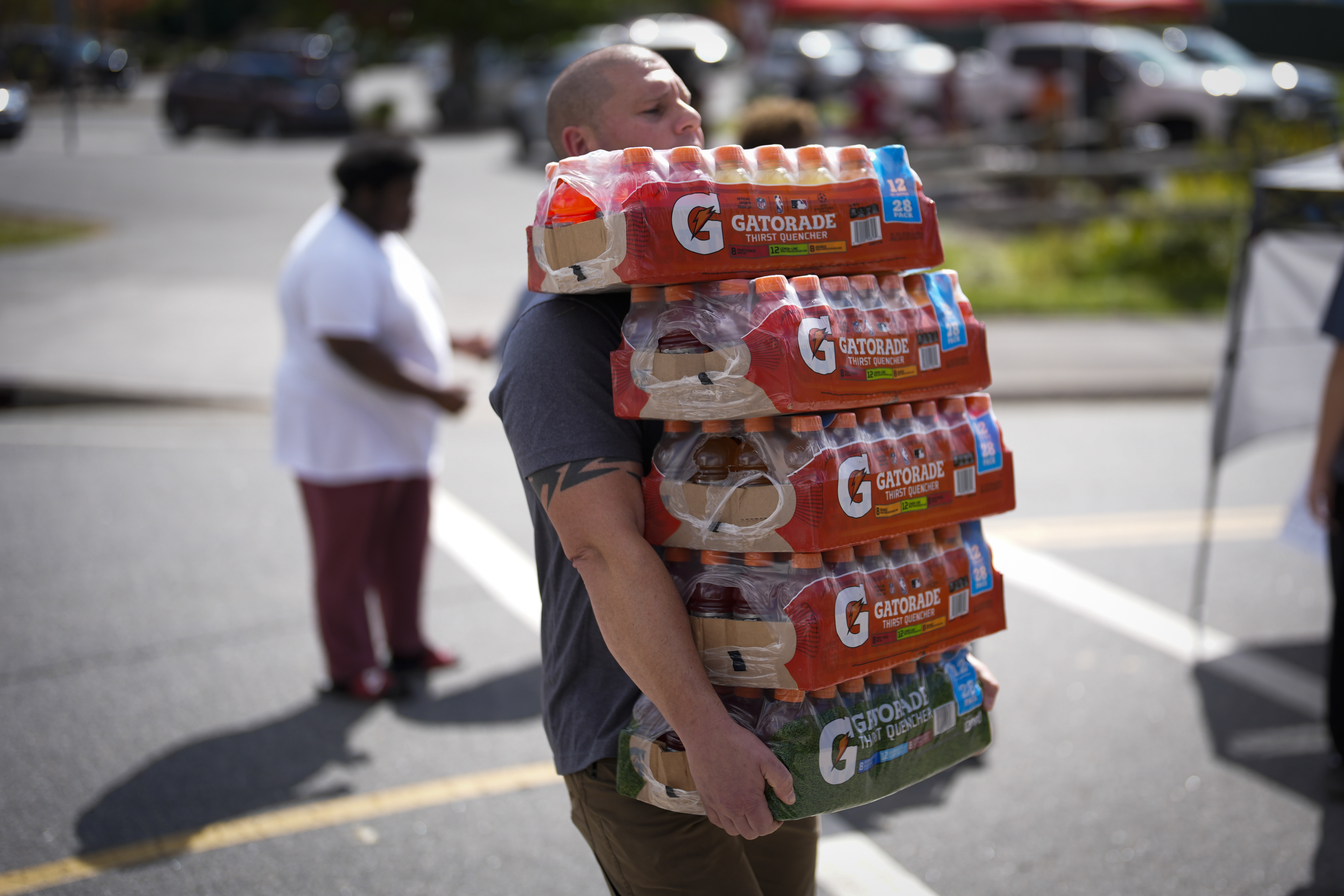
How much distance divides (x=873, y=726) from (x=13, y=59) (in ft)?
103

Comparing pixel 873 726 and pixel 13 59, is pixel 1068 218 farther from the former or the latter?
pixel 13 59

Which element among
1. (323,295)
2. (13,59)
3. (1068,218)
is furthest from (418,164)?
(13,59)

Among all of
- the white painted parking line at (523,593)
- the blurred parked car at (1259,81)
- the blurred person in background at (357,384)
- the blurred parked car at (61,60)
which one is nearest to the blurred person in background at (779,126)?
the blurred person in background at (357,384)

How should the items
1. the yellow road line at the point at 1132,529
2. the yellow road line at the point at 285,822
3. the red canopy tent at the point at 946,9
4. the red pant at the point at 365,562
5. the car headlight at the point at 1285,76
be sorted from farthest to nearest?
the car headlight at the point at 1285,76 → the red canopy tent at the point at 946,9 → the yellow road line at the point at 1132,529 → the red pant at the point at 365,562 → the yellow road line at the point at 285,822

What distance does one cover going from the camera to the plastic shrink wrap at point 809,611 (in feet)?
7.02

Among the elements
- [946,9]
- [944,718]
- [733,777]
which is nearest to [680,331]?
[733,777]

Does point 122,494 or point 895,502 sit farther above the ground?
point 895,502

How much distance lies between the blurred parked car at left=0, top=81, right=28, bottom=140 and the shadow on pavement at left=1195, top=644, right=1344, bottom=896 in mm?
24904

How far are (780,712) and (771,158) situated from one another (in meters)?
1.00

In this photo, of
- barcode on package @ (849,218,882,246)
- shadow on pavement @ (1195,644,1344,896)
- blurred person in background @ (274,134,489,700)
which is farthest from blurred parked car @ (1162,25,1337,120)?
barcode on package @ (849,218,882,246)

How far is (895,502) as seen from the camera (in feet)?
7.36

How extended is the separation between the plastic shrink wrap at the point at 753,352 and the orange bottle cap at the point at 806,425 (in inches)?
1.5

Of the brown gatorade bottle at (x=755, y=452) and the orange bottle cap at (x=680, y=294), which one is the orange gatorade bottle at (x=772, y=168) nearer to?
the orange bottle cap at (x=680, y=294)

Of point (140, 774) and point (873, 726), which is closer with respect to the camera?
point (873, 726)
